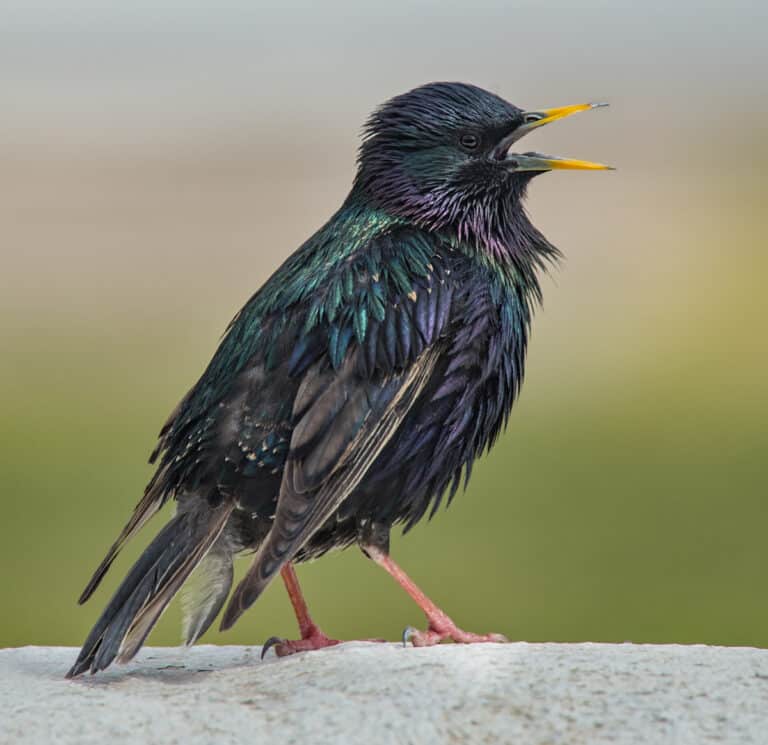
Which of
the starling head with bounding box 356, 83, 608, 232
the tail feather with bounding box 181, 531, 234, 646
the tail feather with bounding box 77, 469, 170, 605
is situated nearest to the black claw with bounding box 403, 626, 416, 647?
the tail feather with bounding box 181, 531, 234, 646

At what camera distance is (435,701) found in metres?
4.34

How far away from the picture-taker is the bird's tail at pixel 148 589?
496 cm

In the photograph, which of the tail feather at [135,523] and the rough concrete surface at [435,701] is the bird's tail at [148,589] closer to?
the rough concrete surface at [435,701]

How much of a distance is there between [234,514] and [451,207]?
1554mm

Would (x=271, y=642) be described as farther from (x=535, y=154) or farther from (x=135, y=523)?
(x=535, y=154)

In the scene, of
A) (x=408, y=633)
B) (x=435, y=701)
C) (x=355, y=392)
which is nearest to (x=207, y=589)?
(x=408, y=633)

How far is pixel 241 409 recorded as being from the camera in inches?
212

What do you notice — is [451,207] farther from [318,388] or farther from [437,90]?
[318,388]

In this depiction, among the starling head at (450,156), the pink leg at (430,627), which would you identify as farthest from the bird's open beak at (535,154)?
the pink leg at (430,627)

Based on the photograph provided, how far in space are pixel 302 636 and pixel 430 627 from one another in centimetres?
53

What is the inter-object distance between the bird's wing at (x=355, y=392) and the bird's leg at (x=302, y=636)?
1.93 ft

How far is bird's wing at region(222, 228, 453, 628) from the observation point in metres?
5.07

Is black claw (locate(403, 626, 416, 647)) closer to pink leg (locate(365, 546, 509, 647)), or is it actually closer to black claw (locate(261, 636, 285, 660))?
pink leg (locate(365, 546, 509, 647))

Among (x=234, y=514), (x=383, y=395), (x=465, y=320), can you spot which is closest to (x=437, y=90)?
(x=465, y=320)
